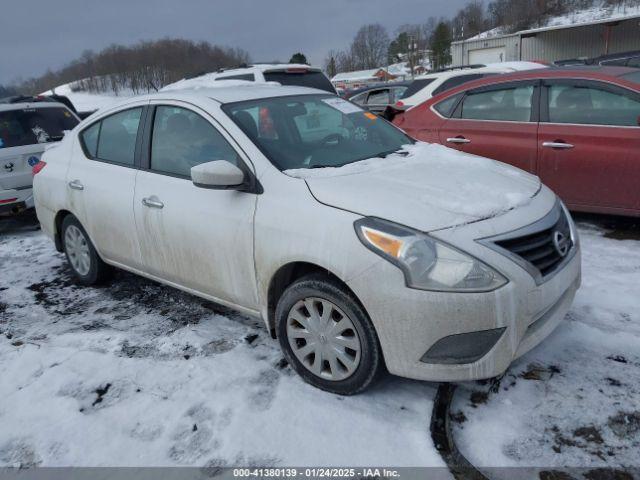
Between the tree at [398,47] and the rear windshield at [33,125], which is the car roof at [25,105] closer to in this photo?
the rear windshield at [33,125]

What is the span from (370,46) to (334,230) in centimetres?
13866

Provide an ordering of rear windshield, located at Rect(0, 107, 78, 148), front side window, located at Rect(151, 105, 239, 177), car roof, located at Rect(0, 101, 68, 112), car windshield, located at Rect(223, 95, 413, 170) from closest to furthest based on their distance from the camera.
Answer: car windshield, located at Rect(223, 95, 413, 170) < front side window, located at Rect(151, 105, 239, 177) < rear windshield, located at Rect(0, 107, 78, 148) < car roof, located at Rect(0, 101, 68, 112)

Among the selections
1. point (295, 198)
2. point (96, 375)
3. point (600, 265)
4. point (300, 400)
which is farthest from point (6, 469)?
point (600, 265)

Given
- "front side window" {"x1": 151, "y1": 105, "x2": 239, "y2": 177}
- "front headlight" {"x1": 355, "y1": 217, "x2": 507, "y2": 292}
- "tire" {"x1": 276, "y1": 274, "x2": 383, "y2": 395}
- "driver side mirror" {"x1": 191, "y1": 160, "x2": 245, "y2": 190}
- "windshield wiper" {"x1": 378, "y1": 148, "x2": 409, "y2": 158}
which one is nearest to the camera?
"front headlight" {"x1": 355, "y1": 217, "x2": 507, "y2": 292}

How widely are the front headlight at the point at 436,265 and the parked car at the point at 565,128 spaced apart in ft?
10.1

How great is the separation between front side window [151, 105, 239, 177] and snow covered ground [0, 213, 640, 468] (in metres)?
1.15

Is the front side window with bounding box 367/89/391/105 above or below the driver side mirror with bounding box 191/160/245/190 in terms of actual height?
below

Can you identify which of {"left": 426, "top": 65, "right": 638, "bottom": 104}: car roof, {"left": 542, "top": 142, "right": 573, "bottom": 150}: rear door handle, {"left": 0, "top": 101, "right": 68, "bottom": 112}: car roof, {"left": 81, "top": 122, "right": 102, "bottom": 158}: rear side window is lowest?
{"left": 542, "top": 142, "right": 573, "bottom": 150}: rear door handle

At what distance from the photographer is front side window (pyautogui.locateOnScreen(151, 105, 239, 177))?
336 cm

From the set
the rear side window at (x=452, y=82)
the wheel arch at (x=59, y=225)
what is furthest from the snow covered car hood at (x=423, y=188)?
the rear side window at (x=452, y=82)

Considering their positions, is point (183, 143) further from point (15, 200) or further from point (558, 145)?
point (15, 200)

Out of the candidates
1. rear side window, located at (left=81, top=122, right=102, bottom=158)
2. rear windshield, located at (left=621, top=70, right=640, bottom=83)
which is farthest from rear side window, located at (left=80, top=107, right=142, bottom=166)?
rear windshield, located at (left=621, top=70, right=640, bottom=83)

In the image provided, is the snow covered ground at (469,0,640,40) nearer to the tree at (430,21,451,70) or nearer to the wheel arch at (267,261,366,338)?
the tree at (430,21,451,70)

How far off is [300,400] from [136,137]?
2.33 meters
